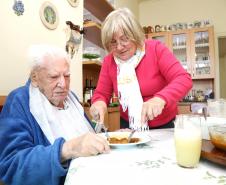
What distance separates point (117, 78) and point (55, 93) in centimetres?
42

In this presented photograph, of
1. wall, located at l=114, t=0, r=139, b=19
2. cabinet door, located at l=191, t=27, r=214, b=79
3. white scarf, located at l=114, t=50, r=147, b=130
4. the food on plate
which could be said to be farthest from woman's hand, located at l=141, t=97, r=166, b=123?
cabinet door, located at l=191, t=27, r=214, b=79

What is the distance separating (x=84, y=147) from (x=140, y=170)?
0.71 feet

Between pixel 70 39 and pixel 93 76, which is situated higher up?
pixel 70 39

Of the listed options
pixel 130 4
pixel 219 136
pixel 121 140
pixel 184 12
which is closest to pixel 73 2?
pixel 121 140

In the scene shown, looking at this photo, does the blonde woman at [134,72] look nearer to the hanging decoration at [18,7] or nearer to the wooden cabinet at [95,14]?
the hanging decoration at [18,7]

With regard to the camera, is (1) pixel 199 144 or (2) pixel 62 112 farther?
(2) pixel 62 112

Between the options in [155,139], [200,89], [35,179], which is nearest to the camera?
[35,179]

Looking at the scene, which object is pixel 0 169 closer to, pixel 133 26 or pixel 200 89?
A: pixel 133 26

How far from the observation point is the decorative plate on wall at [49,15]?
5.27 ft

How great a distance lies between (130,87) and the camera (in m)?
1.38

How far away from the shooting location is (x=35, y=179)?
2.64 ft

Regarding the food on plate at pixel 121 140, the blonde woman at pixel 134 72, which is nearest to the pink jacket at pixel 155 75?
the blonde woman at pixel 134 72

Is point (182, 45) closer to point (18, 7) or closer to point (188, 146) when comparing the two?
point (18, 7)

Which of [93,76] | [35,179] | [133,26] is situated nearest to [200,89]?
[93,76]
